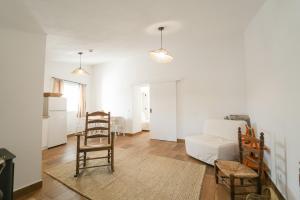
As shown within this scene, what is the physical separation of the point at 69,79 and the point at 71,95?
25.5 inches

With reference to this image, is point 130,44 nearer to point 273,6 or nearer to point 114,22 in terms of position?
point 114,22

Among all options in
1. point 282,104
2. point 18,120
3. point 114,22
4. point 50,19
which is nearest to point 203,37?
point 114,22

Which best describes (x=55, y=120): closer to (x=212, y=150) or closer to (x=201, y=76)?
(x=212, y=150)

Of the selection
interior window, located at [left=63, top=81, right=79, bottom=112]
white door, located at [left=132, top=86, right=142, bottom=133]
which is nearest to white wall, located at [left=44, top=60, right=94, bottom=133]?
interior window, located at [left=63, top=81, right=79, bottom=112]

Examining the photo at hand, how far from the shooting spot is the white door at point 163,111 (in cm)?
454

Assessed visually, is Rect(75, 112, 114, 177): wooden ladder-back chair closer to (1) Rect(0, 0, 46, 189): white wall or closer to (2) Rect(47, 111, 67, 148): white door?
(1) Rect(0, 0, 46, 189): white wall

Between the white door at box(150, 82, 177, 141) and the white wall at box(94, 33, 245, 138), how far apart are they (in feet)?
0.62

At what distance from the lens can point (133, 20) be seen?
2758 millimetres

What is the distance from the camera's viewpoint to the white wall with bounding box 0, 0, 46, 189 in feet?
5.85

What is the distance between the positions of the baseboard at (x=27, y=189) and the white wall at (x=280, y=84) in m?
3.29

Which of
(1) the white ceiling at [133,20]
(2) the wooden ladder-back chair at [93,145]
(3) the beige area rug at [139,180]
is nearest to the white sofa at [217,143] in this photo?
(3) the beige area rug at [139,180]

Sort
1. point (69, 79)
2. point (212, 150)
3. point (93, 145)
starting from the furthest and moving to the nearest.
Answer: point (69, 79)
point (212, 150)
point (93, 145)

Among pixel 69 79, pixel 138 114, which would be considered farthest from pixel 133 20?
pixel 69 79

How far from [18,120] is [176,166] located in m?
2.67
